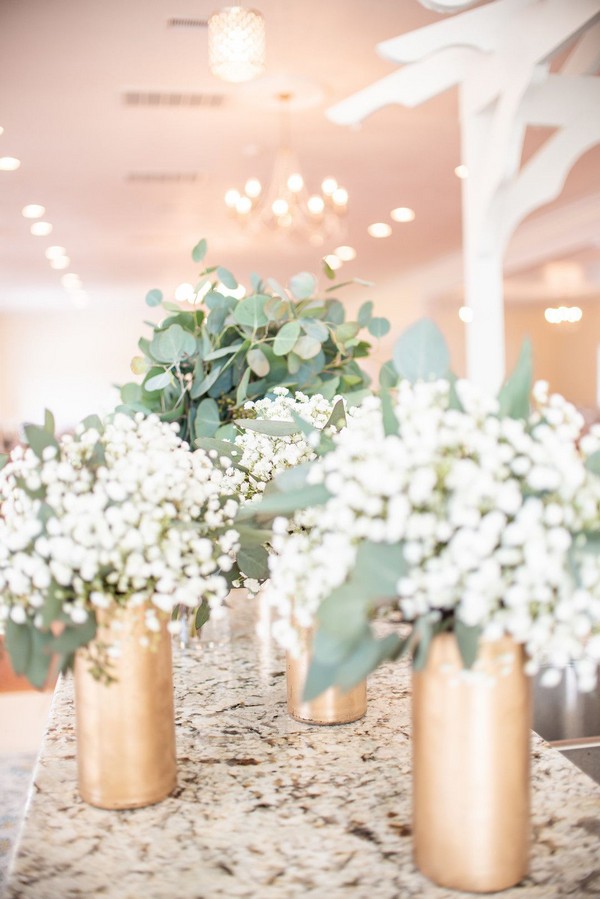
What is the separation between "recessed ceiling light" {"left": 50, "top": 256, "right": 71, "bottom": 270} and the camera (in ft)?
33.6

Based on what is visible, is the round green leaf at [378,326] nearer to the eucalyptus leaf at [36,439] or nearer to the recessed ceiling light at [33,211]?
the eucalyptus leaf at [36,439]

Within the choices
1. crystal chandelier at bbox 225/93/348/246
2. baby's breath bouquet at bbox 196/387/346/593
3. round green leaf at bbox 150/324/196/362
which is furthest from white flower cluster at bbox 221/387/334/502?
crystal chandelier at bbox 225/93/348/246

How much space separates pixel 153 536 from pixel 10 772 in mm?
2261

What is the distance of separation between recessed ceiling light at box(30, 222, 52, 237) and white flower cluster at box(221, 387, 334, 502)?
25.3ft

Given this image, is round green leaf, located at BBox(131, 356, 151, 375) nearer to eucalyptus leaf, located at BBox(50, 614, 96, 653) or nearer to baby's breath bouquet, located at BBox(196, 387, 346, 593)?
A: baby's breath bouquet, located at BBox(196, 387, 346, 593)

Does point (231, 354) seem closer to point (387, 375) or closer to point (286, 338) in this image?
point (286, 338)

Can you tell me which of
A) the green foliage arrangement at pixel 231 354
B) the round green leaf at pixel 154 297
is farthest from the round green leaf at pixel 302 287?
the round green leaf at pixel 154 297

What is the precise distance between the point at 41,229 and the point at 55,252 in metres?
1.39

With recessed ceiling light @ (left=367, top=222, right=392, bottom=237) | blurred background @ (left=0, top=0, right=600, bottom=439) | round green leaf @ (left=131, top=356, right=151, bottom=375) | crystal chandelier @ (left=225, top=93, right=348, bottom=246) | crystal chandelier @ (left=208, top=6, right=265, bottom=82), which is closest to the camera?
round green leaf @ (left=131, top=356, right=151, bottom=375)

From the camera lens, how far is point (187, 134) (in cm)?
543

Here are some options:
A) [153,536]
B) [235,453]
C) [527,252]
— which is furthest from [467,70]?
[527,252]

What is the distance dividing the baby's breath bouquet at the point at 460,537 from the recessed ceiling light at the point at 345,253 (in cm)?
962

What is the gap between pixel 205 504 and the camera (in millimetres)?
953

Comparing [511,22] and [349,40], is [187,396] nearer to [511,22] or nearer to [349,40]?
[511,22]
